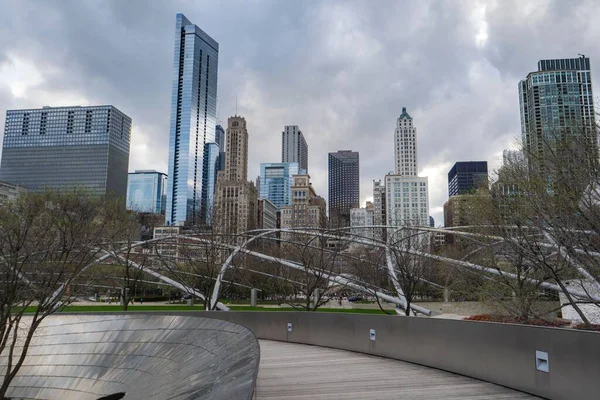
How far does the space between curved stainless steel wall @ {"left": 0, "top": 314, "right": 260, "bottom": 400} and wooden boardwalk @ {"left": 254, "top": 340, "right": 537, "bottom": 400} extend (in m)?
1.25

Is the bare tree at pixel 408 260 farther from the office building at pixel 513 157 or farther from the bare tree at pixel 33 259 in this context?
the bare tree at pixel 33 259

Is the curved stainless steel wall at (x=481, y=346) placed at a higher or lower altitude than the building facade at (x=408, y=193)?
lower

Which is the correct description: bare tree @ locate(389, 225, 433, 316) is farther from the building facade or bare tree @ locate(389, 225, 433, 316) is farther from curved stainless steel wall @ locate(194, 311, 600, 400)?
the building facade

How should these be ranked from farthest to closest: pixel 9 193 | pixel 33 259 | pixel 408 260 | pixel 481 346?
pixel 9 193, pixel 408 260, pixel 33 259, pixel 481 346

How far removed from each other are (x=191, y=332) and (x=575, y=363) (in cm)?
695

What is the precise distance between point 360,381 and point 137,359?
18.4 ft

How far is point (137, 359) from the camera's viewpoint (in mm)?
10945

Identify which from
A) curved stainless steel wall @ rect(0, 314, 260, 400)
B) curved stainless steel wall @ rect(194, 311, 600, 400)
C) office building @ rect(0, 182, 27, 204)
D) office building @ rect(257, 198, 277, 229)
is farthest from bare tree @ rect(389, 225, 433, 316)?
office building @ rect(257, 198, 277, 229)

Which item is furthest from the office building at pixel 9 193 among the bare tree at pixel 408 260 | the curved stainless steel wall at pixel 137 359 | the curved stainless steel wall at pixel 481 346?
the bare tree at pixel 408 260

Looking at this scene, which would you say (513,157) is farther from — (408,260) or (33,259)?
(33,259)

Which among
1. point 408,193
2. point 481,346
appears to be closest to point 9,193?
point 481,346

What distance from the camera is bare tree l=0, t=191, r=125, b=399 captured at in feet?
42.2

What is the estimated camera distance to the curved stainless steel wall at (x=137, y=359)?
550 cm

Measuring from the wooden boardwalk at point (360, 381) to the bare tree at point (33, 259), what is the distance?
725 centimetres
